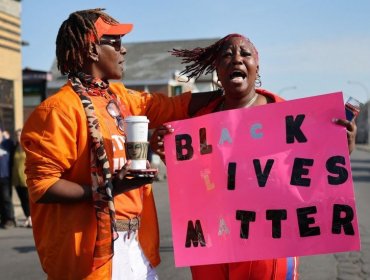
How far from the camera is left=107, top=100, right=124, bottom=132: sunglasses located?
2828 mm

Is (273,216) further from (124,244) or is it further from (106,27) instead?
(106,27)

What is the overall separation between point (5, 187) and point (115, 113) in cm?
815

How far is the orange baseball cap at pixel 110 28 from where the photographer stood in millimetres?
2857

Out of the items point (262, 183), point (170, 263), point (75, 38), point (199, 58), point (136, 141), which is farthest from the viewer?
point (170, 263)

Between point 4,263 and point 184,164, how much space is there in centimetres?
469

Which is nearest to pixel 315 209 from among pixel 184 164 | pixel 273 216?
pixel 273 216

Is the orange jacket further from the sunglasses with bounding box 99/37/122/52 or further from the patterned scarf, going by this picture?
the sunglasses with bounding box 99/37/122/52

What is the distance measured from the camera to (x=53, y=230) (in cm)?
267

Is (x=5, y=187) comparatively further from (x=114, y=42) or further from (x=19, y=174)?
(x=114, y=42)

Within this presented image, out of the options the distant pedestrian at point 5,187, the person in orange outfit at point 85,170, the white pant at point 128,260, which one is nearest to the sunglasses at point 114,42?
the person in orange outfit at point 85,170

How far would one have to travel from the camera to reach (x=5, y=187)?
10.4 m

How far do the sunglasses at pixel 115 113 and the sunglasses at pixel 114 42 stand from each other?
27 centimetres

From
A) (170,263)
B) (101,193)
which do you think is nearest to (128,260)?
(101,193)

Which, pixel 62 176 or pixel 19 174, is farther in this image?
pixel 19 174
